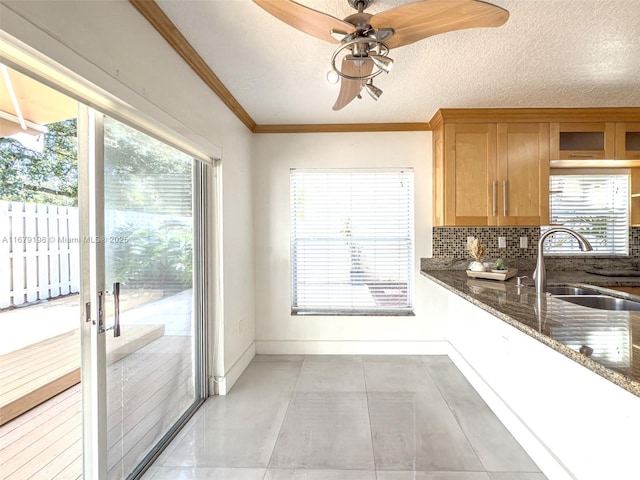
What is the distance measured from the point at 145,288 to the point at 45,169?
2.57 feet

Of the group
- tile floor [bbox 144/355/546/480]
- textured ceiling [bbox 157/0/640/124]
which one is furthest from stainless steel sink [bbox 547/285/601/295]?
textured ceiling [bbox 157/0/640/124]

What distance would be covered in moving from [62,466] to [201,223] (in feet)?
5.12

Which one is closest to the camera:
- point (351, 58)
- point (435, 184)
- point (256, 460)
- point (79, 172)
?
point (79, 172)

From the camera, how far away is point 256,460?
1796 mm

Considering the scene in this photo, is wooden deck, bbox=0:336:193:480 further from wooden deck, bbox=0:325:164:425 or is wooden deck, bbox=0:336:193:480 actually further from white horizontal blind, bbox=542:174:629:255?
white horizontal blind, bbox=542:174:629:255

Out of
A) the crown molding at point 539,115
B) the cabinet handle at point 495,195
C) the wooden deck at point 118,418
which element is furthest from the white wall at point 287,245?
the wooden deck at point 118,418

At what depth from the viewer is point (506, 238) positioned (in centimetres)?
317

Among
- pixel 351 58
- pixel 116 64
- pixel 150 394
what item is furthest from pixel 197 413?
pixel 351 58

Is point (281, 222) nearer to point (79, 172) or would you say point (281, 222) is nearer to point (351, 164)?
point (351, 164)

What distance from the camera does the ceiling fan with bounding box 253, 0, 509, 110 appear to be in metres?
1.24

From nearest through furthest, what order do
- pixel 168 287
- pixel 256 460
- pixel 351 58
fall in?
pixel 351 58
pixel 256 460
pixel 168 287

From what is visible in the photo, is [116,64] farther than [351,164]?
No

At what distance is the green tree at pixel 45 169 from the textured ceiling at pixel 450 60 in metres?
0.88

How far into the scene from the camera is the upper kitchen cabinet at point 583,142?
285cm
